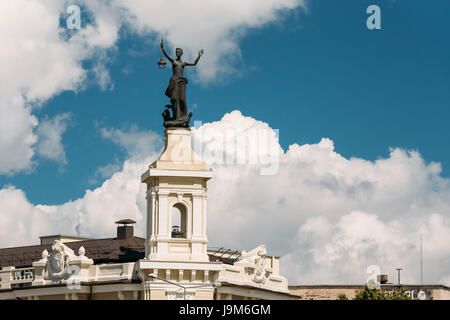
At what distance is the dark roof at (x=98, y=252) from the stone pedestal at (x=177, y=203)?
24.9 ft

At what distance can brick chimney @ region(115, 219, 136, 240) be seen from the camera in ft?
301

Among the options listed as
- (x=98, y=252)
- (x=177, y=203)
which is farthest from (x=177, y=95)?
(x=98, y=252)

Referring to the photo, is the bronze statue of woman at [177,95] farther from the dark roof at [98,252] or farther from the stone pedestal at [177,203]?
the dark roof at [98,252]

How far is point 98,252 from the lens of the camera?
286ft

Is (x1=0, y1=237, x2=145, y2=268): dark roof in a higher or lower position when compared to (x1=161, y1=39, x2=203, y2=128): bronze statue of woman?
lower

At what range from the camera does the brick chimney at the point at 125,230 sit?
91750 millimetres

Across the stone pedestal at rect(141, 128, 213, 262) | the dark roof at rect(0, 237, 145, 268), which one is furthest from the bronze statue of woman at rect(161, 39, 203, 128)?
the dark roof at rect(0, 237, 145, 268)

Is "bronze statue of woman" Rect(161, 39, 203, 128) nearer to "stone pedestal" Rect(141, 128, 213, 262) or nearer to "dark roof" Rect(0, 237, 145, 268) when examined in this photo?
"stone pedestal" Rect(141, 128, 213, 262)

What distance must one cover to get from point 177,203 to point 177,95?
8.39 m

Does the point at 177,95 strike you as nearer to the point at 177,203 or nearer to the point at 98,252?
the point at 177,203

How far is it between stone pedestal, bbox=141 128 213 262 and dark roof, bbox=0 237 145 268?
7.58 metres
